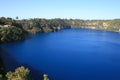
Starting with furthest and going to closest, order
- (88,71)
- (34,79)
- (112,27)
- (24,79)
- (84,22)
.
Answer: (84,22)
(112,27)
(88,71)
(34,79)
(24,79)

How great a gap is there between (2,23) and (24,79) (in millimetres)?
71020

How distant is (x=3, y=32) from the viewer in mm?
61844

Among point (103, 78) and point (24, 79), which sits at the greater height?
point (24, 79)

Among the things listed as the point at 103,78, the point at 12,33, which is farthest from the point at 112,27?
the point at 103,78

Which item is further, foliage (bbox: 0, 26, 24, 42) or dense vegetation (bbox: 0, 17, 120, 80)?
foliage (bbox: 0, 26, 24, 42)

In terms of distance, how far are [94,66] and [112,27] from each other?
11949 centimetres

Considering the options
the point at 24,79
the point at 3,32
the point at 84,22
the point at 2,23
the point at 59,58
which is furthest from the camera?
the point at 84,22

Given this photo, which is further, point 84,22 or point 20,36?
point 84,22

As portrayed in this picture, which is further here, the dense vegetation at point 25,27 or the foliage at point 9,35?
the foliage at point 9,35

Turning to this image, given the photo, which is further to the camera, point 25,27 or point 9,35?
point 25,27

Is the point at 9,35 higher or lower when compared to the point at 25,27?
higher

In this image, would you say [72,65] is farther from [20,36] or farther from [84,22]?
[84,22]

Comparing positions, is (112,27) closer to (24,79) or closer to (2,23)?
(2,23)

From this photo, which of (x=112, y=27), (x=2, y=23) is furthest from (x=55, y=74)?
(x=112, y=27)
